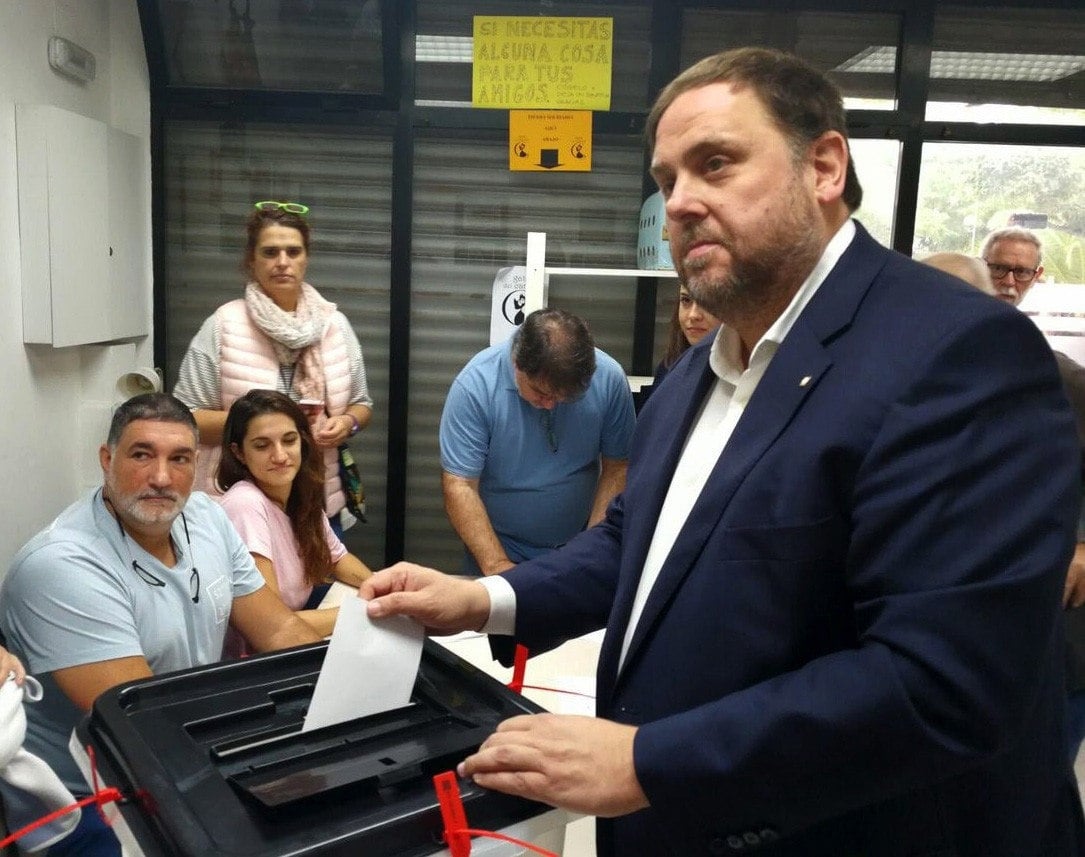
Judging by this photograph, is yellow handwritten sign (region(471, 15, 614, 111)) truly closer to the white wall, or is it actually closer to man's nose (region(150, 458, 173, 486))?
the white wall

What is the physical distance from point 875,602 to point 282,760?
0.53 meters

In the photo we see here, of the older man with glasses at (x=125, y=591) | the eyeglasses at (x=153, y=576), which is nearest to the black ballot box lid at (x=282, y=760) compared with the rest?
the older man with glasses at (x=125, y=591)

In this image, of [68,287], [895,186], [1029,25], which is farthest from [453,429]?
[1029,25]

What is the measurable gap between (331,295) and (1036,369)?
3.27 m

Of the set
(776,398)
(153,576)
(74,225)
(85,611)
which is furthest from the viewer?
(74,225)

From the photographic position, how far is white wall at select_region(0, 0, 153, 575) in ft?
8.91

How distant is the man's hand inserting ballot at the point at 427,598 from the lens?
102 cm

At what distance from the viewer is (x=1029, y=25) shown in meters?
3.56

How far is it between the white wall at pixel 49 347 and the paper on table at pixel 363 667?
2220 millimetres

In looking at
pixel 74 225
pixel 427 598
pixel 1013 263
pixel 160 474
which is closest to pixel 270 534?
pixel 160 474

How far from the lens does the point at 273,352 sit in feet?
9.24

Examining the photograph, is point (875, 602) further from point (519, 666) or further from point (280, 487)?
point (280, 487)

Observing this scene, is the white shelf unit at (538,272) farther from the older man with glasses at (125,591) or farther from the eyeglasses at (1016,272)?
the older man with glasses at (125,591)

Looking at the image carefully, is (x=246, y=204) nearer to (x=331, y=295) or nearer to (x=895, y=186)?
(x=331, y=295)
